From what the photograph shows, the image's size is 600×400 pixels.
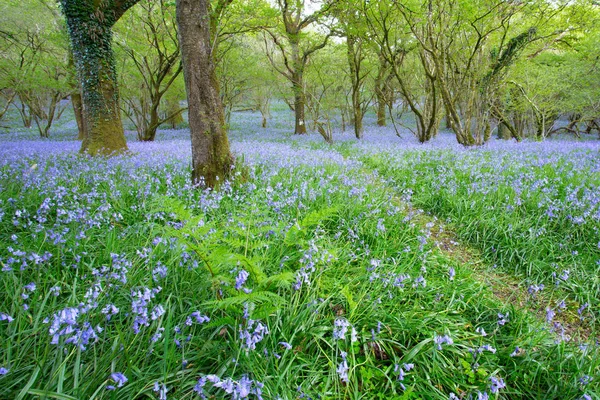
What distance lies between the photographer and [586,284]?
3271 millimetres

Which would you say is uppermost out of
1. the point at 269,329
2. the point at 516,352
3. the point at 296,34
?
the point at 296,34

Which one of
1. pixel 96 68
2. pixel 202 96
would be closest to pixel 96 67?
pixel 96 68

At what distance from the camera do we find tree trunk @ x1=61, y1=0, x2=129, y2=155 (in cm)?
796

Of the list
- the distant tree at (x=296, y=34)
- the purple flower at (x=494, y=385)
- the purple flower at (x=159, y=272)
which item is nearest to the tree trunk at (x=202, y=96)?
the purple flower at (x=159, y=272)

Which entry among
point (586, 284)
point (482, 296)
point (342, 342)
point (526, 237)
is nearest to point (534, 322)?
point (482, 296)

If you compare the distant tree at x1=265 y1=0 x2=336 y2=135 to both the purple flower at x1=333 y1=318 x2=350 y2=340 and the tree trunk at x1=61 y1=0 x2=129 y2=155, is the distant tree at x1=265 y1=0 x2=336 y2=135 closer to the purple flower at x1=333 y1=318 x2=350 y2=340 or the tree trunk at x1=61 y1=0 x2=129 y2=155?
the tree trunk at x1=61 y1=0 x2=129 y2=155

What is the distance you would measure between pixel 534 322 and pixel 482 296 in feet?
1.38

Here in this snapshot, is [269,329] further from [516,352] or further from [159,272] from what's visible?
[516,352]

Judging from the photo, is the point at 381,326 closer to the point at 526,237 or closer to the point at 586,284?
the point at 586,284

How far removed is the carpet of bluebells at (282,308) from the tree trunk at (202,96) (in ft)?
2.65

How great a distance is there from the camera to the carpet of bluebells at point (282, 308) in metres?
1.74

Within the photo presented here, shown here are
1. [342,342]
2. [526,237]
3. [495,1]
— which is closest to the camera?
[342,342]

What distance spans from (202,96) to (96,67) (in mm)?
5832

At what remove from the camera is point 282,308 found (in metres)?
2.29
